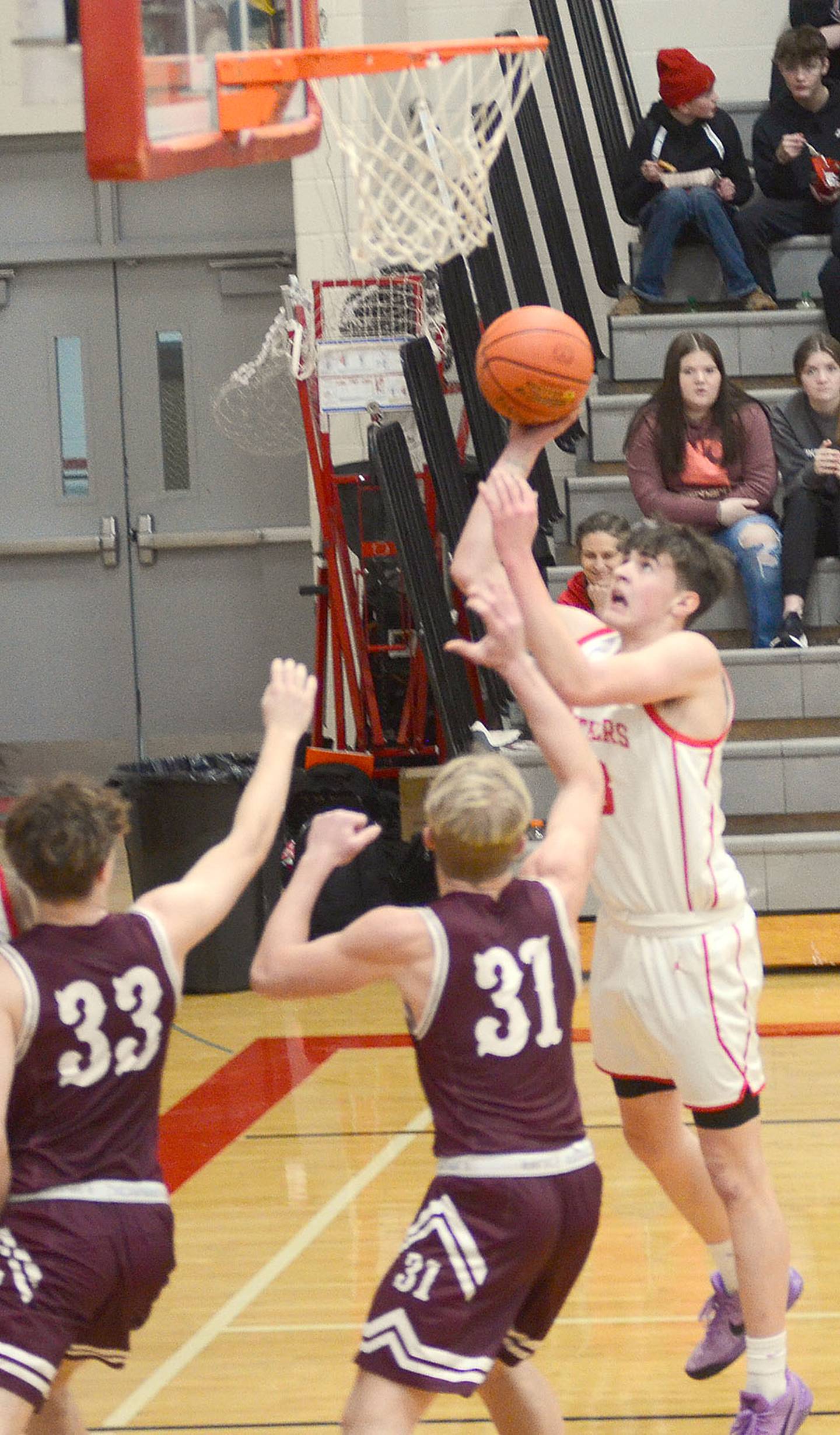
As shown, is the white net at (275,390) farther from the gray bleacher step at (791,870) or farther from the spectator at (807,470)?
the gray bleacher step at (791,870)

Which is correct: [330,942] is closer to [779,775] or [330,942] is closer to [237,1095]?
[237,1095]

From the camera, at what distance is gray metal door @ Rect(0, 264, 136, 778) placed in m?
10.8

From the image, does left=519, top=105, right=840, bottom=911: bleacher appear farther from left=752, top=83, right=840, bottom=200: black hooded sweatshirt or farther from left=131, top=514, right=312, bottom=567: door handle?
left=131, top=514, right=312, bottom=567: door handle

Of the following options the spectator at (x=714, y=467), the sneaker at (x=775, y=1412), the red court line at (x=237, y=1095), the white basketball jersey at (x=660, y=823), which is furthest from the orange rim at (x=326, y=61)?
the spectator at (x=714, y=467)

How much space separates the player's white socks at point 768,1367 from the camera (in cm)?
320

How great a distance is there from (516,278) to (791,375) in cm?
135

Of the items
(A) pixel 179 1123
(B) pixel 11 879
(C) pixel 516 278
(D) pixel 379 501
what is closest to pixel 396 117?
(C) pixel 516 278

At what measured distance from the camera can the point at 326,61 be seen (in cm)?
366

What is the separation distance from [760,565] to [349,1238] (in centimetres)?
371

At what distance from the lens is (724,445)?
7230 mm

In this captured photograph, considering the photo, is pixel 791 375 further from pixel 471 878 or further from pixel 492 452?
pixel 471 878

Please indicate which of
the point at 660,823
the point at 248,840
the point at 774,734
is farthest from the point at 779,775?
the point at 248,840

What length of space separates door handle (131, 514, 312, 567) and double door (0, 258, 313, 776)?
10 millimetres

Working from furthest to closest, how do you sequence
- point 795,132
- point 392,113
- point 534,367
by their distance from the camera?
point 795,132, point 392,113, point 534,367
